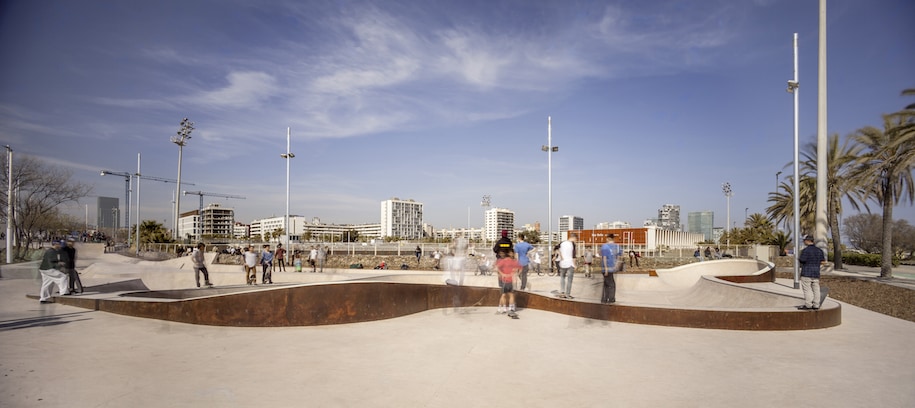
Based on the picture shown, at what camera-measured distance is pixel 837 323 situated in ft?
26.9

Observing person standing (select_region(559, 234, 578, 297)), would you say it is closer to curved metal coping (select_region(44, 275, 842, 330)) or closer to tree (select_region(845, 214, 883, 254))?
curved metal coping (select_region(44, 275, 842, 330))

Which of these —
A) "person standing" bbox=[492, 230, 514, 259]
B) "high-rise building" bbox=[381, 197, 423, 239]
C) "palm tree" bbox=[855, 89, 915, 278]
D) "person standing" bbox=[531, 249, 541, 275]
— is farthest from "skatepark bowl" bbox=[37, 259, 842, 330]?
"high-rise building" bbox=[381, 197, 423, 239]

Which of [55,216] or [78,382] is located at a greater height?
[55,216]

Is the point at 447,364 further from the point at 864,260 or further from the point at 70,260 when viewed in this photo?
the point at 864,260

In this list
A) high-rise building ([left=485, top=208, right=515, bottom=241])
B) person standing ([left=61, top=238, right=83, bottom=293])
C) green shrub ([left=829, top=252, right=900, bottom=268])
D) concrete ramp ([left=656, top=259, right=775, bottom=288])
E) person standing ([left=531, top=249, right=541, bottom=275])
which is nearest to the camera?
person standing ([left=61, top=238, right=83, bottom=293])

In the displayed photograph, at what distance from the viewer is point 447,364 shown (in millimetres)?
5719

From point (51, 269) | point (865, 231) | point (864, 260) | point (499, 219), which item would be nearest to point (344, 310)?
point (51, 269)

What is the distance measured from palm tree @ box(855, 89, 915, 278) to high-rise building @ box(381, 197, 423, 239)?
163m

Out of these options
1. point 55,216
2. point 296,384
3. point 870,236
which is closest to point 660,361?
point 296,384

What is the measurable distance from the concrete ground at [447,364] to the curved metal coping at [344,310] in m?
0.26

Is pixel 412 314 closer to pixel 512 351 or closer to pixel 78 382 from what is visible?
pixel 512 351

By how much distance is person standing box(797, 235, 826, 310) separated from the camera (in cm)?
806

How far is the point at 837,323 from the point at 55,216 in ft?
62.5

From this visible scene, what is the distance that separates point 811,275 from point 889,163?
16147 mm
